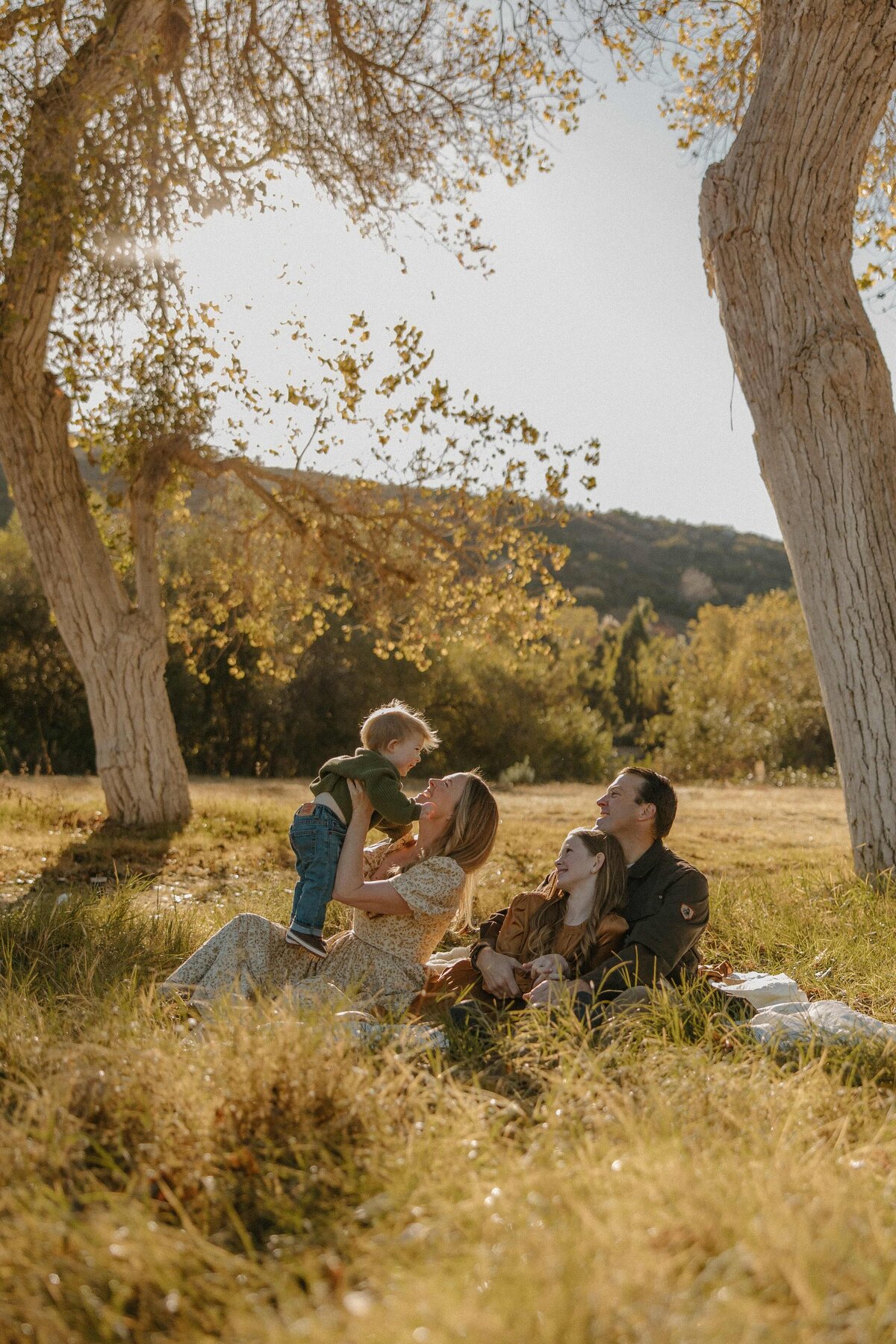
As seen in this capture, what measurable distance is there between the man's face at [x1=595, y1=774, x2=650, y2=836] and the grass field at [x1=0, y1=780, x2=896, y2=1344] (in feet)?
2.48

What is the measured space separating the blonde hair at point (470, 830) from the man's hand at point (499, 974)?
33 cm

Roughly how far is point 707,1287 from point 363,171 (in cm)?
1094

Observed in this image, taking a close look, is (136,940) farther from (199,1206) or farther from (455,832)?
(199,1206)

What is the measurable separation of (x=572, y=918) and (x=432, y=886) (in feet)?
1.98

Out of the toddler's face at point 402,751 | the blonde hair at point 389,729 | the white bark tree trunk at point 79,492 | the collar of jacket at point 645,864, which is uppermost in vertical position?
the white bark tree trunk at point 79,492

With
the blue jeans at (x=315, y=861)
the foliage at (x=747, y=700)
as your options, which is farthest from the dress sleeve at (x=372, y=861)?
the foliage at (x=747, y=700)

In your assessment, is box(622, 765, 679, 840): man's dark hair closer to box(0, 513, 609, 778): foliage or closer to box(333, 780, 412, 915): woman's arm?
box(333, 780, 412, 915): woman's arm

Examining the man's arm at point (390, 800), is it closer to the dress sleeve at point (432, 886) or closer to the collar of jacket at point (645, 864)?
the dress sleeve at point (432, 886)

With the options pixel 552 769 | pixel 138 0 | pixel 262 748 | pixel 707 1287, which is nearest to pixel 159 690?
pixel 138 0

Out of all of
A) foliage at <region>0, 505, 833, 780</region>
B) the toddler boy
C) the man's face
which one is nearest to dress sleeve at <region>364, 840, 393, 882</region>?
the toddler boy

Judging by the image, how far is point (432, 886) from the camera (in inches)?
173

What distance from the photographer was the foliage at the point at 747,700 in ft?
102

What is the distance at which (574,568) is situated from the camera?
7275cm

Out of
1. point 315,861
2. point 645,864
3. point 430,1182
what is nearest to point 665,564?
point 645,864
